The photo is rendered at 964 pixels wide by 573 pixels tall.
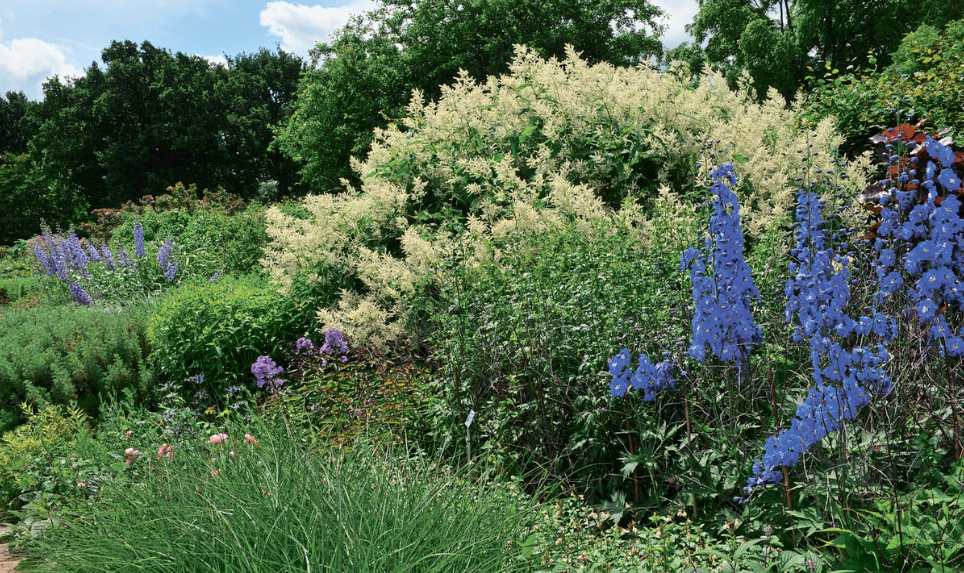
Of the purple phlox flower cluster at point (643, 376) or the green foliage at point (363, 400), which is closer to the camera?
the purple phlox flower cluster at point (643, 376)

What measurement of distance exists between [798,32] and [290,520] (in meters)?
25.2

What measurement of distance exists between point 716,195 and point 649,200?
9.39 ft

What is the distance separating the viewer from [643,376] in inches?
122

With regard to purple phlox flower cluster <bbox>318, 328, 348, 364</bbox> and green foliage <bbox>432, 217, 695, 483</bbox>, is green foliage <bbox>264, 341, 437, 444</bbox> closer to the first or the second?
purple phlox flower cluster <bbox>318, 328, 348, 364</bbox>

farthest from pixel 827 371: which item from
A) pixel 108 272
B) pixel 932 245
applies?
pixel 108 272

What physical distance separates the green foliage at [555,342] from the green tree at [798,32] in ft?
66.1

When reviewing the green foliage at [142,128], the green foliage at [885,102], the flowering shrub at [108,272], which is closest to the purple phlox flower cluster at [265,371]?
the flowering shrub at [108,272]

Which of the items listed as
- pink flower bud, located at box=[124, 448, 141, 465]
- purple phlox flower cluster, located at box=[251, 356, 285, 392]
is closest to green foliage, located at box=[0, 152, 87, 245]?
purple phlox flower cluster, located at box=[251, 356, 285, 392]

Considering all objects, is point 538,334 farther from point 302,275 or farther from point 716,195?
point 302,275

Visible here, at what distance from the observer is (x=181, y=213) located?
47.9 ft

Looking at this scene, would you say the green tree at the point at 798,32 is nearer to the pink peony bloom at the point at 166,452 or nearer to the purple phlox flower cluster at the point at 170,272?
the purple phlox flower cluster at the point at 170,272

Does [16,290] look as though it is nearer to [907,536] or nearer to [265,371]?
[265,371]

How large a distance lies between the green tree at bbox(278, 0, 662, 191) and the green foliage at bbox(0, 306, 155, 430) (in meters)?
13.6

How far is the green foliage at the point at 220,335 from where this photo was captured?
612cm
